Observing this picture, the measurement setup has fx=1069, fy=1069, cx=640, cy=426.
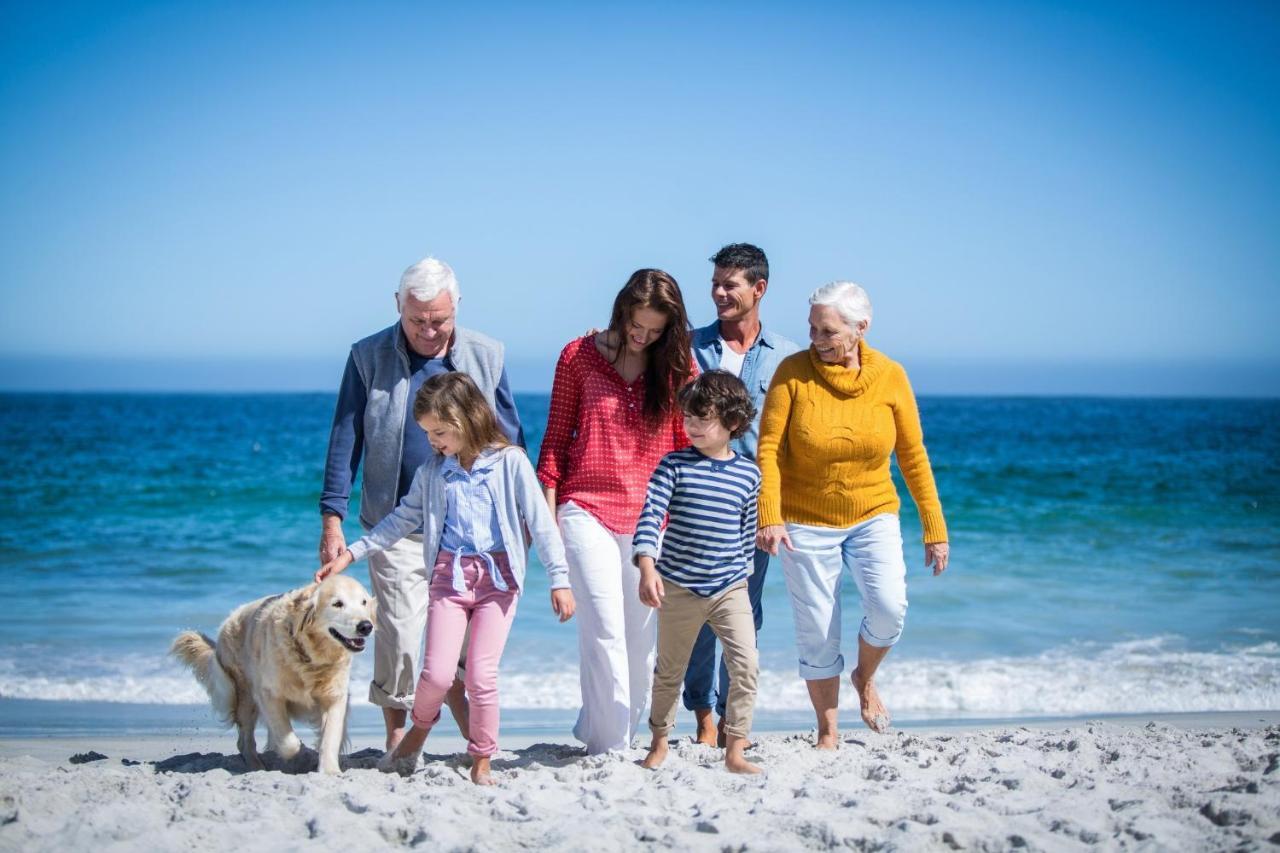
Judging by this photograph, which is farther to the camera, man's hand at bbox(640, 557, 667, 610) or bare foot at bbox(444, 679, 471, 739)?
bare foot at bbox(444, 679, 471, 739)

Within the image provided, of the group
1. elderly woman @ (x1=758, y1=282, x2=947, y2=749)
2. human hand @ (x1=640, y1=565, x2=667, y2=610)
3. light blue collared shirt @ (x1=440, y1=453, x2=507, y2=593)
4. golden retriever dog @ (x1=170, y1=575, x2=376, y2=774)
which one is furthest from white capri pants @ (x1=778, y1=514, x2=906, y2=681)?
golden retriever dog @ (x1=170, y1=575, x2=376, y2=774)

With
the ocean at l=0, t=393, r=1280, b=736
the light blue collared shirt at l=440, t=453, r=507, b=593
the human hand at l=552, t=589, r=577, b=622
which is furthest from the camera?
the ocean at l=0, t=393, r=1280, b=736

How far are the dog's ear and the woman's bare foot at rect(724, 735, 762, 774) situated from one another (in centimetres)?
163

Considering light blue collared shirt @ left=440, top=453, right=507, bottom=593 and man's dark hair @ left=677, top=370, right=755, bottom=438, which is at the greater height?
man's dark hair @ left=677, top=370, right=755, bottom=438

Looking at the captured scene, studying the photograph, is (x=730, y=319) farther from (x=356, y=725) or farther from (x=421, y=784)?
(x=356, y=725)

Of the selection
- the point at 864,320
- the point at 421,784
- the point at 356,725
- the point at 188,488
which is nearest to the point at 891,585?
the point at 864,320

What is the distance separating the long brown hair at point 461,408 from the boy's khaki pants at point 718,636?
2.88ft

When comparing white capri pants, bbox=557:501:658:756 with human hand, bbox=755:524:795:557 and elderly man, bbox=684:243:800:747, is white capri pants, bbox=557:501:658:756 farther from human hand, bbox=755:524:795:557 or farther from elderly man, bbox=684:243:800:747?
human hand, bbox=755:524:795:557

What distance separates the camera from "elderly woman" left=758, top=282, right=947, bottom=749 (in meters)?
4.23

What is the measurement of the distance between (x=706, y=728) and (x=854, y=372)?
170cm

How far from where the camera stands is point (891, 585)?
4301 mm

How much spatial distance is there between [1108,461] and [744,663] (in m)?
22.7

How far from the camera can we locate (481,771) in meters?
3.98

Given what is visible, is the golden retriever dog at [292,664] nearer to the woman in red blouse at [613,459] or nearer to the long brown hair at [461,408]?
the long brown hair at [461,408]
